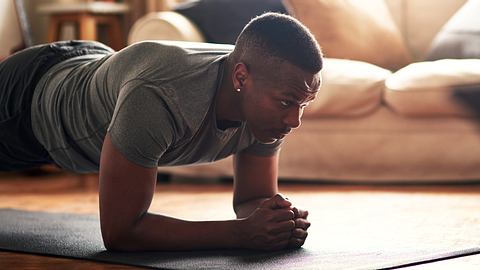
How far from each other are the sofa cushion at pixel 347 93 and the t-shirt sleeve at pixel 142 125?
1755mm

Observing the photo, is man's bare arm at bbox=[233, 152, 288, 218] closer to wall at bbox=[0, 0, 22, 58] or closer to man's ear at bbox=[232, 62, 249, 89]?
man's ear at bbox=[232, 62, 249, 89]

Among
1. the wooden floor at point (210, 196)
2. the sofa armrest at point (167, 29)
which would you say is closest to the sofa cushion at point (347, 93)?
the wooden floor at point (210, 196)

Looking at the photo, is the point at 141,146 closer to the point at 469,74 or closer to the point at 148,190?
the point at 148,190

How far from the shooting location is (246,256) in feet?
6.48

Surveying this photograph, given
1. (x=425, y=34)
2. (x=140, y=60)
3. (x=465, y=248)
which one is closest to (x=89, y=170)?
(x=140, y=60)

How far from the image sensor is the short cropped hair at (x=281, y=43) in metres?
1.90

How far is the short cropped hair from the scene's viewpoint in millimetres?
1901

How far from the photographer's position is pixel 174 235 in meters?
1.99

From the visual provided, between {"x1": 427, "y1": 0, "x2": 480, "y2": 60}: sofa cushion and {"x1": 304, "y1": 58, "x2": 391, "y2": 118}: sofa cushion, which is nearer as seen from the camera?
{"x1": 304, "y1": 58, "x2": 391, "y2": 118}: sofa cushion

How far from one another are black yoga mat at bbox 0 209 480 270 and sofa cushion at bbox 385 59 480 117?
1289 mm

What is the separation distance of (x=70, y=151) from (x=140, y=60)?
35cm

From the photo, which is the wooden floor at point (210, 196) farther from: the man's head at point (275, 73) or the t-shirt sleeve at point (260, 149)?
the man's head at point (275, 73)

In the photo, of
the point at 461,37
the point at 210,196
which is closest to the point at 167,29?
the point at 210,196

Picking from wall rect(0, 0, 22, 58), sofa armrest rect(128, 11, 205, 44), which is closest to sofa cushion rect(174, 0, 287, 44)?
sofa armrest rect(128, 11, 205, 44)
